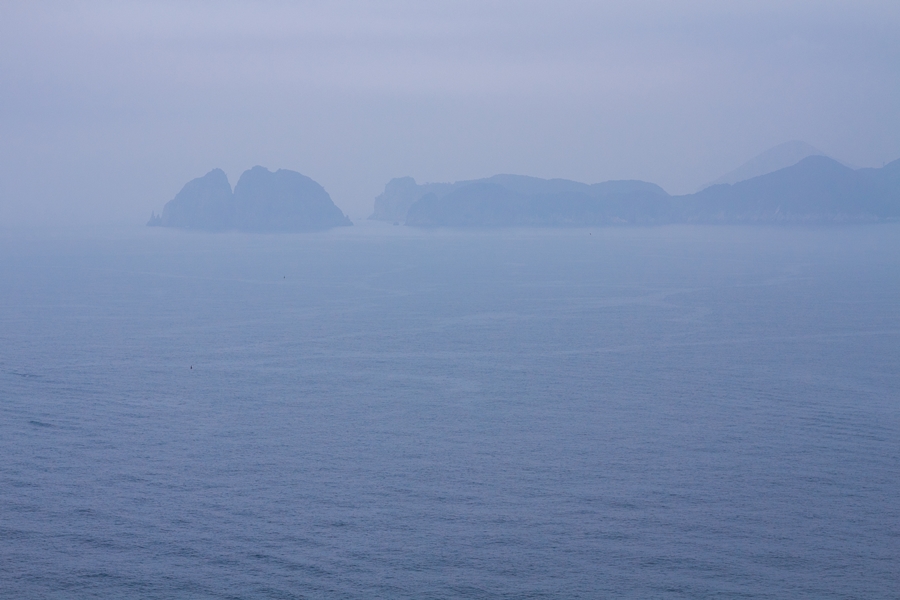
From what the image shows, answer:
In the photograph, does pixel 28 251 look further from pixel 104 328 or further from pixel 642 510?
pixel 642 510

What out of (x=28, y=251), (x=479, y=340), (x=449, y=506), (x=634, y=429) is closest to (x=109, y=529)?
(x=449, y=506)

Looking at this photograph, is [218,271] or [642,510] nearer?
[642,510]

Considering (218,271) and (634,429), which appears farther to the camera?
(218,271)

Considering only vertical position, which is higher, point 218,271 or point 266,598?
point 218,271

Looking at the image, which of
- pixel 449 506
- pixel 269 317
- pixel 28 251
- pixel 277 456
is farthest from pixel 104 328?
pixel 28 251

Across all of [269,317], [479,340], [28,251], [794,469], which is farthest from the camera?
[28,251]

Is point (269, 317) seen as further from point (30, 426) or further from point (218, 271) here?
point (218, 271)

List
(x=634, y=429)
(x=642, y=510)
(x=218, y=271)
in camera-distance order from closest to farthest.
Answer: (x=642, y=510)
(x=634, y=429)
(x=218, y=271)
